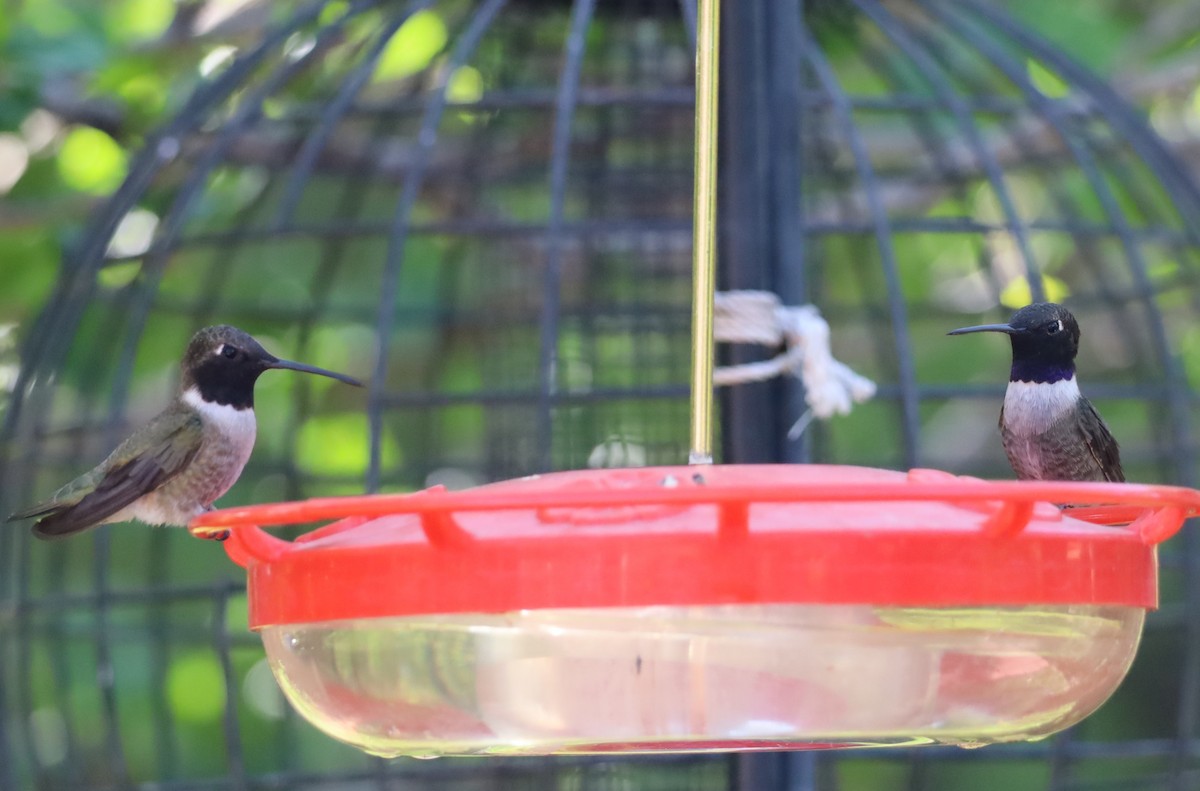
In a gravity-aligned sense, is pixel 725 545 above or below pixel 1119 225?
below

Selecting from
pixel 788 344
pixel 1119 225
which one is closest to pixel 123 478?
pixel 788 344

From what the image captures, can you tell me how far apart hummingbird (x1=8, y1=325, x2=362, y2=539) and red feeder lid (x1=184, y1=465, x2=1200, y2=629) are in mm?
728

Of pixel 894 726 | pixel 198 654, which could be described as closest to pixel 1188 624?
pixel 894 726

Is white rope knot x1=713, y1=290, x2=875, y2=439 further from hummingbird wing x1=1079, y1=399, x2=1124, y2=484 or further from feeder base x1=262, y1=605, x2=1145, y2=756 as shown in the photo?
feeder base x1=262, y1=605, x2=1145, y2=756

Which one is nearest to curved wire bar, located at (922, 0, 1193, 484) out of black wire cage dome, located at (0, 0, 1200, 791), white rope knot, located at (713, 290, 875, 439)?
black wire cage dome, located at (0, 0, 1200, 791)

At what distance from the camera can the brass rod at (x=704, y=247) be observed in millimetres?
1128

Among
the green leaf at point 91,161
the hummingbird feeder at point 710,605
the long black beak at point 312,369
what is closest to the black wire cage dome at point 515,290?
the green leaf at point 91,161

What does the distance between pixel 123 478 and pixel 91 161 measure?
154 cm

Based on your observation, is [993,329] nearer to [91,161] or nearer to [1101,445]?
[1101,445]

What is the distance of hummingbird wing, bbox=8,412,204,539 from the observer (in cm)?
166

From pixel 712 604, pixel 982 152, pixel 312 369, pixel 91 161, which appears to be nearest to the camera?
pixel 712 604

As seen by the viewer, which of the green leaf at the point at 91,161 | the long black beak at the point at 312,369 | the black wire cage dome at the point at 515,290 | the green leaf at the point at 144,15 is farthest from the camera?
the green leaf at the point at 144,15

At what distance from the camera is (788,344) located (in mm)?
1625

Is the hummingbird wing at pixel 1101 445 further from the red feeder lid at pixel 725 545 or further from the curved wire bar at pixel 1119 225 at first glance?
the red feeder lid at pixel 725 545
